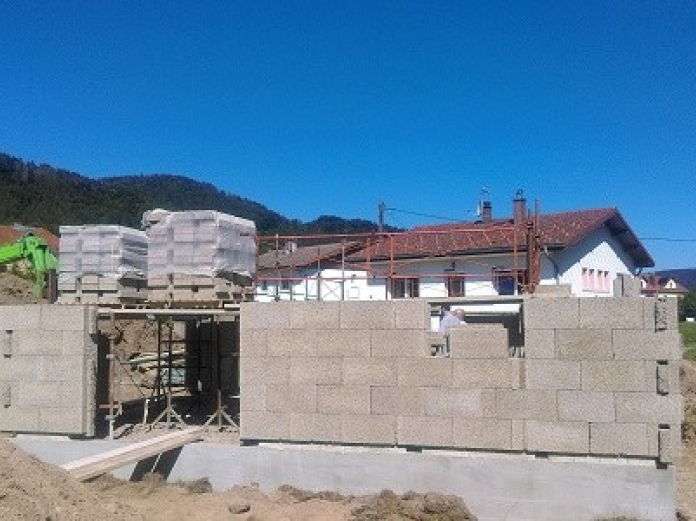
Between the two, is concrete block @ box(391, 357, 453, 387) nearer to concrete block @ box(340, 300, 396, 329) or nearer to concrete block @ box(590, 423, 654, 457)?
concrete block @ box(340, 300, 396, 329)

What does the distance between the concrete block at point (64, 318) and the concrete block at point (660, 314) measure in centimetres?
683

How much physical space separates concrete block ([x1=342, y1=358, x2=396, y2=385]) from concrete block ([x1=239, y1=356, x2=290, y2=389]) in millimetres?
765

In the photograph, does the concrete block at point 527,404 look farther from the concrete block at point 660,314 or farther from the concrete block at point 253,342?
the concrete block at point 253,342

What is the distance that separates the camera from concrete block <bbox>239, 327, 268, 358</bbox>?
29.1ft

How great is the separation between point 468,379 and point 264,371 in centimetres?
248

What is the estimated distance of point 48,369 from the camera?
9531 mm

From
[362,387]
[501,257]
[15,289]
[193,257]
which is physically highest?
[501,257]

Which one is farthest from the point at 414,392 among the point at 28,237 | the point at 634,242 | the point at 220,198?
the point at 220,198

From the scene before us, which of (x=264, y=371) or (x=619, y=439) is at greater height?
(x=264, y=371)

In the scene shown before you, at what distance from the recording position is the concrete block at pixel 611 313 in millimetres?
7566

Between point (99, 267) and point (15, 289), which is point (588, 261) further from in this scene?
point (15, 289)

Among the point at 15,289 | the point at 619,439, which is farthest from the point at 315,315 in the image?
the point at 15,289

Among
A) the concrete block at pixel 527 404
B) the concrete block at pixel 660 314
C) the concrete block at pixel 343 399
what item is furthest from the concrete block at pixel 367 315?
the concrete block at pixel 660 314

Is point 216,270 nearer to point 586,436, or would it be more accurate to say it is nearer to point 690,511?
point 586,436
